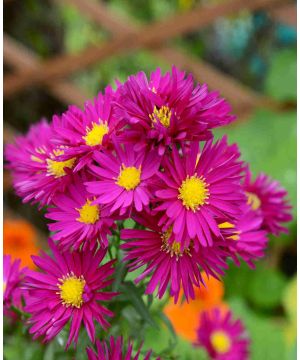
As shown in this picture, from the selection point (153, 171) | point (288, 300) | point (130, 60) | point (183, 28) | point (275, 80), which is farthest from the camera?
point (130, 60)

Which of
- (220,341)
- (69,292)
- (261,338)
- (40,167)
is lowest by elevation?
(261,338)

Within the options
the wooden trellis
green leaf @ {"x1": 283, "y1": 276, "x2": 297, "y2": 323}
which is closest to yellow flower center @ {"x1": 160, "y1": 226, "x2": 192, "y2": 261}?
green leaf @ {"x1": 283, "y1": 276, "x2": 297, "y2": 323}

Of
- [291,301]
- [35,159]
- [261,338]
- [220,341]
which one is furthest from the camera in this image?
[291,301]

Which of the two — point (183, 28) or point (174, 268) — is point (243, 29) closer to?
point (183, 28)

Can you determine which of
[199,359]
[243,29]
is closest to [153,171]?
[199,359]

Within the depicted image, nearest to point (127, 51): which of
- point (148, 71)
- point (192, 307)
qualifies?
point (148, 71)

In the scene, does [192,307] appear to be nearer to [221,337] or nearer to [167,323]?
[221,337]

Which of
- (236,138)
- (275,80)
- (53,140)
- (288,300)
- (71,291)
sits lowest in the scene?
(288,300)

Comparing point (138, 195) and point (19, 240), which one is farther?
point (19, 240)
